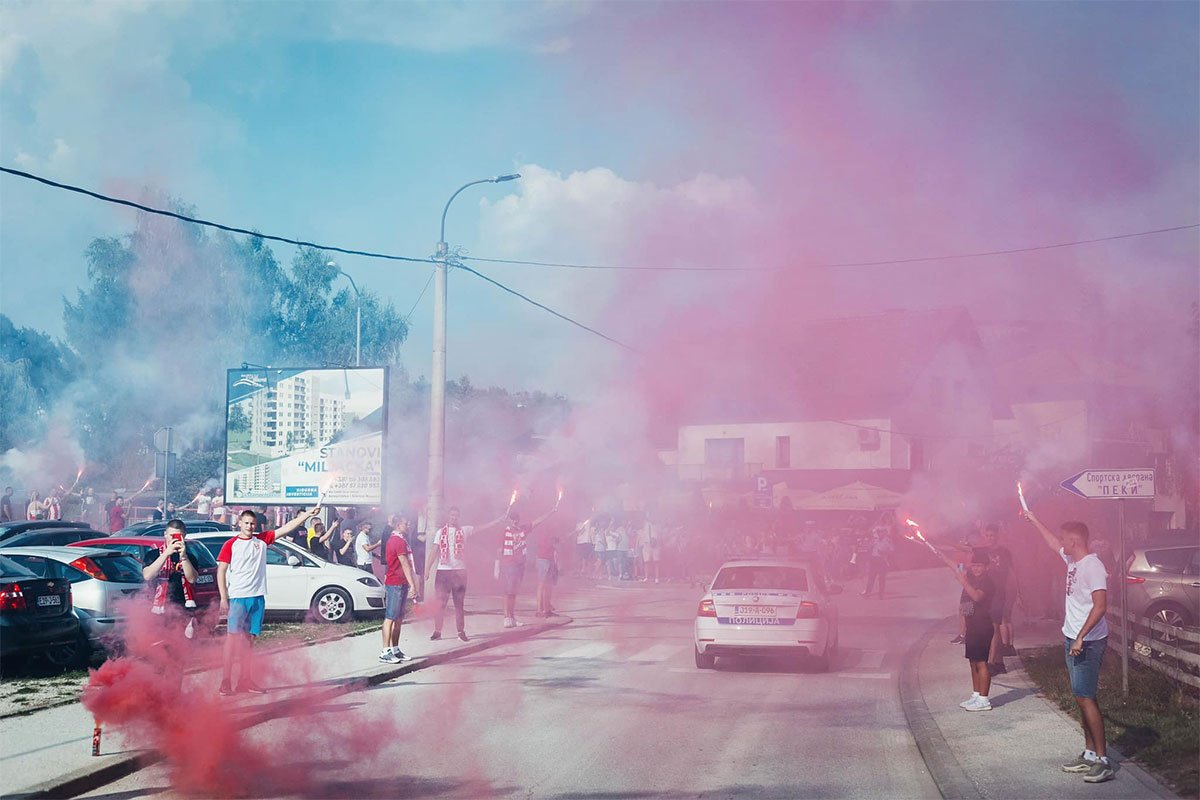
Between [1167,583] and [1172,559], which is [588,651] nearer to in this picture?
[1167,583]

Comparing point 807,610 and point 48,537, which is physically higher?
point 48,537

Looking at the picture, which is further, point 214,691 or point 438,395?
point 438,395

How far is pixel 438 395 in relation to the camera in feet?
63.5

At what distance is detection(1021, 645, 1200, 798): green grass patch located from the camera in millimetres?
7473

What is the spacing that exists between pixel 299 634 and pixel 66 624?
4.03 meters

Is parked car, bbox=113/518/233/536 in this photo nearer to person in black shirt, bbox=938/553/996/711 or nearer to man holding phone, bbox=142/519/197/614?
man holding phone, bbox=142/519/197/614

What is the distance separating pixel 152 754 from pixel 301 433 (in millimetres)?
14923

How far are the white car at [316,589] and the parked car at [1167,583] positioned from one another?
38.5 feet

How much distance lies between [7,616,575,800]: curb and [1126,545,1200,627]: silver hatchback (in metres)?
9.48

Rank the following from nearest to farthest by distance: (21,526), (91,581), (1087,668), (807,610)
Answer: (1087,668) < (807,610) < (91,581) < (21,526)

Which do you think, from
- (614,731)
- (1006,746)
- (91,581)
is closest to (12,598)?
(91,581)

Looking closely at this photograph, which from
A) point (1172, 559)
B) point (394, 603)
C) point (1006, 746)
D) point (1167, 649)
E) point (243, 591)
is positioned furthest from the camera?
point (1172, 559)

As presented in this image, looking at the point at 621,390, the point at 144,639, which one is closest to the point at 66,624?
the point at 144,639

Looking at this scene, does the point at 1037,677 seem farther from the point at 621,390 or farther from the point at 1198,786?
the point at 621,390
